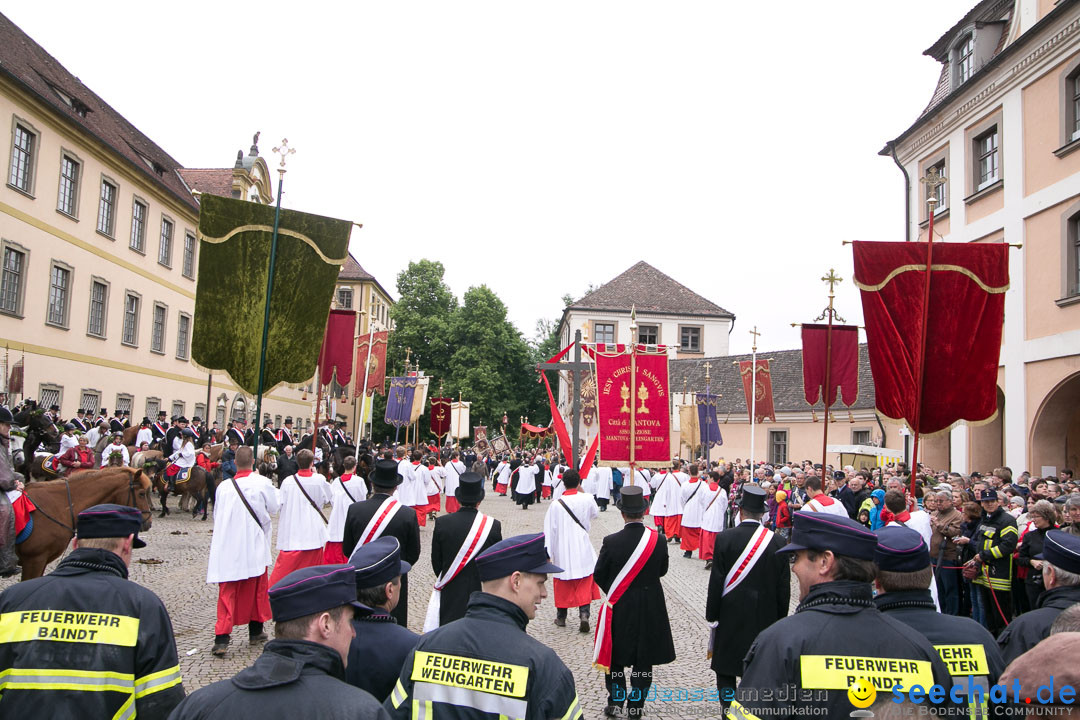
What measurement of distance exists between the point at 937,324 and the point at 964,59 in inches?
647

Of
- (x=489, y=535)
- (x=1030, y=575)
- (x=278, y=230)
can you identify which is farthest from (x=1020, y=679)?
(x=278, y=230)

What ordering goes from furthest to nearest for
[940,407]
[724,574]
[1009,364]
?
[1009,364] < [940,407] < [724,574]

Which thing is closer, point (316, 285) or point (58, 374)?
point (316, 285)

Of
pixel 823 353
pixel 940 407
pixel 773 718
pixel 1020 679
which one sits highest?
pixel 823 353

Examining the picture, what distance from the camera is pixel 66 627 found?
2955 millimetres

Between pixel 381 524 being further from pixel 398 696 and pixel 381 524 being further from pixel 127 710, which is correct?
pixel 398 696

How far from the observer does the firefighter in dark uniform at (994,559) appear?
7.47 metres

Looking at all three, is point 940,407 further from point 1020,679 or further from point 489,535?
point 1020,679

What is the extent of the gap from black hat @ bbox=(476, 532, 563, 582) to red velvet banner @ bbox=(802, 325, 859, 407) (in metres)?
8.66

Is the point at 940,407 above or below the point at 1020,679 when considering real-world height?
above

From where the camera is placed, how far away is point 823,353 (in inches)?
487

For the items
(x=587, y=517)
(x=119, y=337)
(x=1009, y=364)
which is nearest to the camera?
(x=587, y=517)

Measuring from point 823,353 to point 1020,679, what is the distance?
11.4 m

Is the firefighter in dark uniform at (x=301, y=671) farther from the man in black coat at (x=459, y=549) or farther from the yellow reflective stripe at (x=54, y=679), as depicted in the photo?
the man in black coat at (x=459, y=549)
